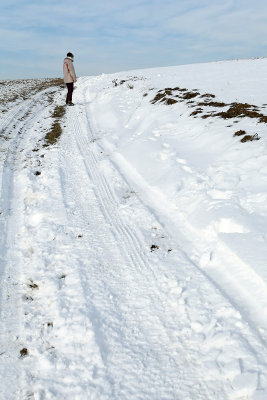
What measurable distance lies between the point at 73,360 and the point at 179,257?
1.94 metres

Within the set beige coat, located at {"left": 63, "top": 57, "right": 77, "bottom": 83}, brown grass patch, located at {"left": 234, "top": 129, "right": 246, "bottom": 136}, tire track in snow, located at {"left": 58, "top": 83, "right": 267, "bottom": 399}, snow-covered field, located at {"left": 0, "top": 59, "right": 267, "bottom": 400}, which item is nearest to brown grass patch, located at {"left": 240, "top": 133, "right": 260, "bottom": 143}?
snow-covered field, located at {"left": 0, "top": 59, "right": 267, "bottom": 400}

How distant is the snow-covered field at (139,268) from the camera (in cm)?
269

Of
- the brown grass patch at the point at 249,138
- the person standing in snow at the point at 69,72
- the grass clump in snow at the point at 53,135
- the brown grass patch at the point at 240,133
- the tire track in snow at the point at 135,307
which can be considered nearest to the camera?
the tire track in snow at the point at 135,307

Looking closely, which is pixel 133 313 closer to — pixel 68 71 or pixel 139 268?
pixel 139 268

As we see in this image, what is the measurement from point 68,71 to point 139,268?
14219mm

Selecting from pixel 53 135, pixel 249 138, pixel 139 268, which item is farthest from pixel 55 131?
pixel 139 268

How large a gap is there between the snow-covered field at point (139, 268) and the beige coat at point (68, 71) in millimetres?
8350

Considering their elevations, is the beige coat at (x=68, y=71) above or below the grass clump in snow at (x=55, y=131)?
above

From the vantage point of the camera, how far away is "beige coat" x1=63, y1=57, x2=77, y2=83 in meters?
15.5

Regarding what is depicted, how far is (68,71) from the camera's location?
15578mm

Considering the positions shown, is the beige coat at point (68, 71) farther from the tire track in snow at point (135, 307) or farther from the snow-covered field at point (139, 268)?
the tire track in snow at point (135, 307)

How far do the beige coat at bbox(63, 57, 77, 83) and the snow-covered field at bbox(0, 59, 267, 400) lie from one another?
8.35 meters

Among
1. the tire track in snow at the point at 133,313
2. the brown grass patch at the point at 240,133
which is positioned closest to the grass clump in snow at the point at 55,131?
the tire track in snow at the point at 133,313

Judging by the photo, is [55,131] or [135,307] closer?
[135,307]
